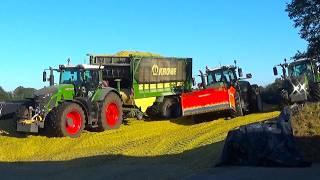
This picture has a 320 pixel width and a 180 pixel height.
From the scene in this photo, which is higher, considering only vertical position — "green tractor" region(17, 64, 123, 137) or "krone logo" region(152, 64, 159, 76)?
"krone logo" region(152, 64, 159, 76)

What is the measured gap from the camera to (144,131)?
2000 cm

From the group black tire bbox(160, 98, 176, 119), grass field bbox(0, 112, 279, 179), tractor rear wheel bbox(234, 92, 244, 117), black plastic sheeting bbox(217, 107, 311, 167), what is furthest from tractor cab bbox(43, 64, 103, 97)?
black plastic sheeting bbox(217, 107, 311, 167)

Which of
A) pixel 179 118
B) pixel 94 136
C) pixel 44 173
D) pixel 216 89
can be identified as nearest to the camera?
pixel 44 173

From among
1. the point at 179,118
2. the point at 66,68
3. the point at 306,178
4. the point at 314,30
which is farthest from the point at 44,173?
the point at 314,30

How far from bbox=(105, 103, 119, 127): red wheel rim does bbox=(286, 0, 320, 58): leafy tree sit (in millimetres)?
10546

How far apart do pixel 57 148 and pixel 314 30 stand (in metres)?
15.5

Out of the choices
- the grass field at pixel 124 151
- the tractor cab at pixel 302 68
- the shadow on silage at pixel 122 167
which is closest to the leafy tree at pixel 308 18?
the tractor cab at pixel 302 68

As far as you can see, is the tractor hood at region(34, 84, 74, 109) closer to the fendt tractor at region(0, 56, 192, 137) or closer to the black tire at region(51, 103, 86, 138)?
the fendt tractor at region(0, 56, 192, 137)

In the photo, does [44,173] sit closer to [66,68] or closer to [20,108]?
[20,108]

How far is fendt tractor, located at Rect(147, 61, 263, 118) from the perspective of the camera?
2139cm

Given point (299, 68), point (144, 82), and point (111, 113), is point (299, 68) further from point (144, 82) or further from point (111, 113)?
point (111, 113)

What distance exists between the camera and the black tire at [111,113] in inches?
832

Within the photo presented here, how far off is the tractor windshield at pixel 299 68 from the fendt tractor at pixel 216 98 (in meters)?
1.72

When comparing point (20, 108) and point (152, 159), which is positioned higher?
point (20, 108)
